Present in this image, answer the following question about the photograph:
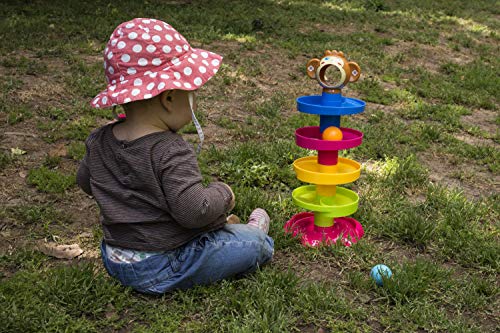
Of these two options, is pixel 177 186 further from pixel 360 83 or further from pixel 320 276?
pixel 360 83

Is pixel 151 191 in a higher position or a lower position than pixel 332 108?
lower

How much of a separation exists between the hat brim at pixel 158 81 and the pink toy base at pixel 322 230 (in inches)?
50.8

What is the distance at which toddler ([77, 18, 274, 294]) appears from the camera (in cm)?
283

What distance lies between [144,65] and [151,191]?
607 mm

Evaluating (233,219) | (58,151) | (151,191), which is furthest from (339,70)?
(58,151)

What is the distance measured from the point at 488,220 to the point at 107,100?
2.67 meters

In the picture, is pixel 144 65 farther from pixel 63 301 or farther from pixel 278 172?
pixel 278 172

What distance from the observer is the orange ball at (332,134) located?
3441 millimetres

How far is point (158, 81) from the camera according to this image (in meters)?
2.78

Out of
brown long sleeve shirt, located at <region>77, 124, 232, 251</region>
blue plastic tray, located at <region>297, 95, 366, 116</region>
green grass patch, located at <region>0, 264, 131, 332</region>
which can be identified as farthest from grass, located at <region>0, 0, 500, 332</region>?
blue plastic tray, located at <region>297, 95, 366, 116</region>

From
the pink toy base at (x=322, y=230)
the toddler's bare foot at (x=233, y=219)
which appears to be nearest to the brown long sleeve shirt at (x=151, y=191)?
the toddler's bare foot at (x=233, y=219)

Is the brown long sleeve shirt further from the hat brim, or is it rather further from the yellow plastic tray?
the yellow plastic tray

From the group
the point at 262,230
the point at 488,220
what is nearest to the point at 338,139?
the point at 262,230

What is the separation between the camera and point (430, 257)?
3.58m
